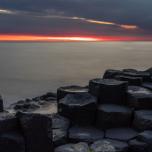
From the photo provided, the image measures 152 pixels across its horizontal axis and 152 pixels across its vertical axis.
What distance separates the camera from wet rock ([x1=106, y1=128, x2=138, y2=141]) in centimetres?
674

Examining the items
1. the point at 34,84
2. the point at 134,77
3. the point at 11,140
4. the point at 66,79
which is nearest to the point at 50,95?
the point at 134,77

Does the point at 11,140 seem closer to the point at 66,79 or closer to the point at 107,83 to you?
the point at 107,83

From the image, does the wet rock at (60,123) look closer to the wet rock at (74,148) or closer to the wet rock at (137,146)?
the wet rock at (74,148)

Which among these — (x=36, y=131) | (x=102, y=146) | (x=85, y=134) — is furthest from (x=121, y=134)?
(x=36, y=131)

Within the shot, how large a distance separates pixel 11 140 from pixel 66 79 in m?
26.3

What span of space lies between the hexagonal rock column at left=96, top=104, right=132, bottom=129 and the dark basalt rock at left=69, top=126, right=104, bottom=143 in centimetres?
20

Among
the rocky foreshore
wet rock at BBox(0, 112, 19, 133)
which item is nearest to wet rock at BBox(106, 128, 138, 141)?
the rocky foreshore

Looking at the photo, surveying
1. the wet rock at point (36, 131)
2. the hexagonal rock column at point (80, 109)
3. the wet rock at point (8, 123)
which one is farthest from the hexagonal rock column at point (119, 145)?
the wet rock at point (8, 123)

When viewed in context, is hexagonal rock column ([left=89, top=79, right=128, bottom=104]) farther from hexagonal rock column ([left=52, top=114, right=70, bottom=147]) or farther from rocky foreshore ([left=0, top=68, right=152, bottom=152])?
hexagonal rock column ([left=52, top=114, right=70, bottom=147])

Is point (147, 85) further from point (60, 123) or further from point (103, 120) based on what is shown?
point (60, 123)

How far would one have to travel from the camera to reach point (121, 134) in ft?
22.7

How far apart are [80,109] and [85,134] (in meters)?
0.59

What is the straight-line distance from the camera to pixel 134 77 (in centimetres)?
956

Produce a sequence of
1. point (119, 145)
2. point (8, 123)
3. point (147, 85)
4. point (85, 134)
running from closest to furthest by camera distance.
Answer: point (8, 123) < point (119, 145) < point (85, 134) < point (147, 85)
